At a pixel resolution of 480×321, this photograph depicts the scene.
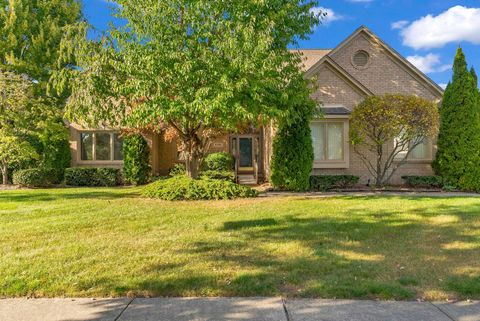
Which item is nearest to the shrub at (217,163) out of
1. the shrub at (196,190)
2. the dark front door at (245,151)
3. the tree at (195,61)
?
the dark front door at (245,151)

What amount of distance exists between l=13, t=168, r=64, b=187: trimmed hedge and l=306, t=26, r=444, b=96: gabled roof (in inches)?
513

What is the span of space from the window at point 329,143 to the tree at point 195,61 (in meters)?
4.61

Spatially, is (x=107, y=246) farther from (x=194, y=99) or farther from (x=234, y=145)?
(x=234, y=145)

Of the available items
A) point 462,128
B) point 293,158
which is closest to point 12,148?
point 293,158

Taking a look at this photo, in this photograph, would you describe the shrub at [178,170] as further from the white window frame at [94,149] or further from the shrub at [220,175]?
the white window frame at [94,149]

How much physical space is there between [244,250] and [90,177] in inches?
513

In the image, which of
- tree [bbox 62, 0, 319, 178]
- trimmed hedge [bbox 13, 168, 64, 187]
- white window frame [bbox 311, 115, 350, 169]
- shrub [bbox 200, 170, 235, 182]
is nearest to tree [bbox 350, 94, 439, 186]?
white window frame [bbox 311, 115, 350, 169]

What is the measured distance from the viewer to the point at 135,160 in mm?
16047

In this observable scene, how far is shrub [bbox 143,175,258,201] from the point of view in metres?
11.0

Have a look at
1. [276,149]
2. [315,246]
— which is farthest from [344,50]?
[315,246]

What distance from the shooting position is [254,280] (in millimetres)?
4254

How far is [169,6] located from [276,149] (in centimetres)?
674

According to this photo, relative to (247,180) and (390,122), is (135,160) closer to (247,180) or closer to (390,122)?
(247,180)

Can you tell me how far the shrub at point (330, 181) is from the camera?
555 inches
